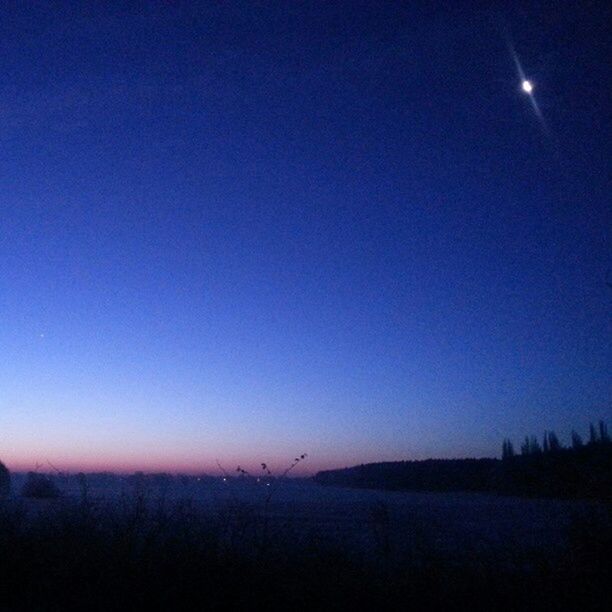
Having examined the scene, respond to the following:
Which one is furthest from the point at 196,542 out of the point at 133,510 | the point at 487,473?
the point at 487,473

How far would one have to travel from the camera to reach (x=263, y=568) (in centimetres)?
1223

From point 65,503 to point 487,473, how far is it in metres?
93.6

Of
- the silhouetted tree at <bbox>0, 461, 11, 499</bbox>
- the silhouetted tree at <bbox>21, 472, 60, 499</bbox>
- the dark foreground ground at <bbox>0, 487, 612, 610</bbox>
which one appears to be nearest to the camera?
the dark foreground ground at <bbox>0, 487, 612, 610</bbox>

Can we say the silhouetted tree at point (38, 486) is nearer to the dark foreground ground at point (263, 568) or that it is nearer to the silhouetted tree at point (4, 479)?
the silhouetted tree at point (4, 479)

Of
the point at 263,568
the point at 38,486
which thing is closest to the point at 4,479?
the point at 38,486

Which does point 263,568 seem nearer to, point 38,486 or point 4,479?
point 4,479

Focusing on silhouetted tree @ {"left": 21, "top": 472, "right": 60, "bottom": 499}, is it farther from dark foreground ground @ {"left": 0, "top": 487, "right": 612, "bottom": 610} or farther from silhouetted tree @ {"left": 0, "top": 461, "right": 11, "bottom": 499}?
dark foreground ground @ {"left": 0, "top": 487, "right": 612, "bottom": 610}

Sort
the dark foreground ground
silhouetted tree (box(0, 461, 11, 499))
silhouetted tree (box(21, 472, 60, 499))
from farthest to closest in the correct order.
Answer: silhouetted tree (box(21, 472, 60, 499)) < silhouetted tree (box(0, 461, 11, 499)) < the dark foreground ground

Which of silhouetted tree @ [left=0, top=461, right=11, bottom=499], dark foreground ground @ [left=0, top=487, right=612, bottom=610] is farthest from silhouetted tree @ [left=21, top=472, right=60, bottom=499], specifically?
dark foreground ground @ [left=0, top=487, right=612, bottom=610]

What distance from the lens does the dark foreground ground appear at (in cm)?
1115

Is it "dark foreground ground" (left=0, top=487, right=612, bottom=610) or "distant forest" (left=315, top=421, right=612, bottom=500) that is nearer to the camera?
"dark foreground ground" (left=0, top=487, right=612, bottom=610)

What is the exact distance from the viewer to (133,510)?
14.5 meters

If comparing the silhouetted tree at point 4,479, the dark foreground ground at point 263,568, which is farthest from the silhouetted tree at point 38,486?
the dark foreground ground at point 263,568

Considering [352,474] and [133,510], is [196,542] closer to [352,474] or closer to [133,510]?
[133,510]
